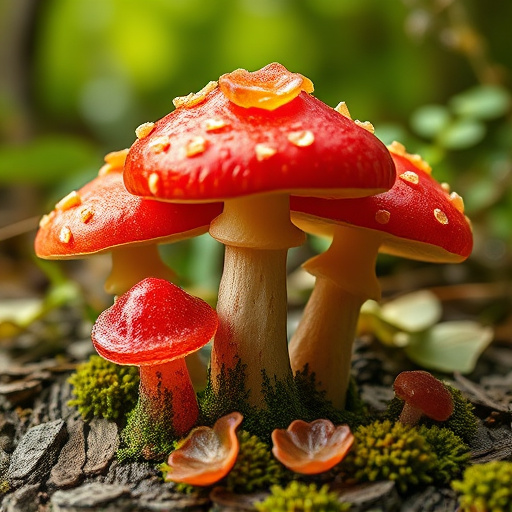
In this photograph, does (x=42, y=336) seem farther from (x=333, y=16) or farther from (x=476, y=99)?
(x=333, y=16)

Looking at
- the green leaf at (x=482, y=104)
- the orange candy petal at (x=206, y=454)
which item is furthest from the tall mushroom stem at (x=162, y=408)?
the green leaf at (x=482, y=104)

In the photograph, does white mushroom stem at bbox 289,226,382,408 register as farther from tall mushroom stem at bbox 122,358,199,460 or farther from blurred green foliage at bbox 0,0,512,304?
blurred green foliage at bbox 0,0,512,304

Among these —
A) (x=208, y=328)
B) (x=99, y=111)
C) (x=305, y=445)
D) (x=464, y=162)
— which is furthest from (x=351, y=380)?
(x=99, y=111)

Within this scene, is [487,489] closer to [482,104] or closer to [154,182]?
[154,182]

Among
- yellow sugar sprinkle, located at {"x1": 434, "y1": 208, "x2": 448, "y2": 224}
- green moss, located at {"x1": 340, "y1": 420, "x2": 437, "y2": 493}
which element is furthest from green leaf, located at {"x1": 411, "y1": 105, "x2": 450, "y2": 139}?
green moss, located at {"x1": 340, "y1": 420, "x2": 437, "y2": 493}

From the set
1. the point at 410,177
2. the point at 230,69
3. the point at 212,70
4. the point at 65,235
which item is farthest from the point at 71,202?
the point at 212,70

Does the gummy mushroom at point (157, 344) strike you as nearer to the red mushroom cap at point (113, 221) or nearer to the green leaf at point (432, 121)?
the red mushroom cap at point (113, 221)
